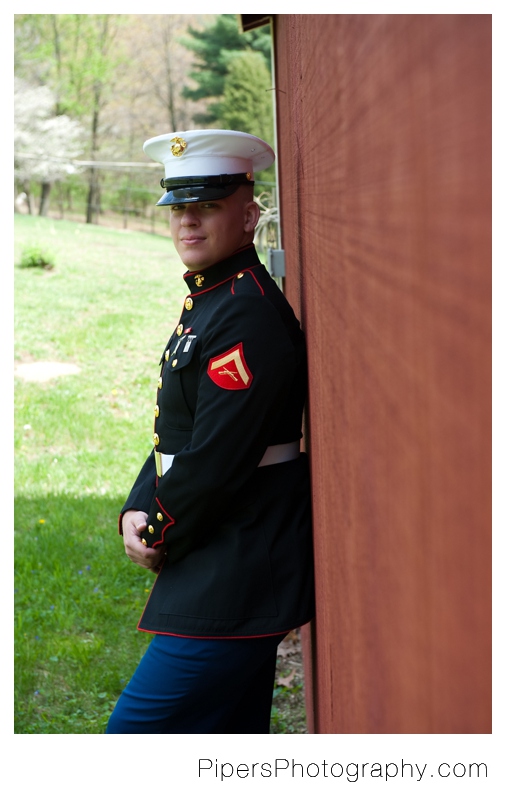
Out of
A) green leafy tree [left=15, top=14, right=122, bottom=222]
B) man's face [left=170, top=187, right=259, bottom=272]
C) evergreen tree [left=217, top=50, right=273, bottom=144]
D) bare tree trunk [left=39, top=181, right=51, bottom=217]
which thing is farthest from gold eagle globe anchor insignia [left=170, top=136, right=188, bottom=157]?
green leafy tree [left=15, top=14, right=122, bottom=222]

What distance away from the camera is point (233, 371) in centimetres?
175

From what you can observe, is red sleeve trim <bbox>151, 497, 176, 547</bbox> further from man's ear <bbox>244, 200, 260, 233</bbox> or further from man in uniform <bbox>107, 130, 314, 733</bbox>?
man's ear <bbox>244, 200, 260, 233</bbox>

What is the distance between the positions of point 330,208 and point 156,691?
1263mm

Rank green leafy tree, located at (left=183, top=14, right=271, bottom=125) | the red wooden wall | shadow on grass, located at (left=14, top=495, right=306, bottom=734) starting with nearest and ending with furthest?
the red wooden wall
shadow on grass, located at (left=14, top=495, right=306, bottom=734)
green leafy tree, located at (left=183, top=14, right=271, bottom=125)

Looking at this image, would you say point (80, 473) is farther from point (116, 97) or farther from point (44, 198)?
point (116, 97)

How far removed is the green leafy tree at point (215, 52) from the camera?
2528 centimetres

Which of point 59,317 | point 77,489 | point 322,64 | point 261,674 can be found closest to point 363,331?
point 322,64

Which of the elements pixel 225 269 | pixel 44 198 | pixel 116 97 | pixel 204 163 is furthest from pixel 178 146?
pixel 116 97

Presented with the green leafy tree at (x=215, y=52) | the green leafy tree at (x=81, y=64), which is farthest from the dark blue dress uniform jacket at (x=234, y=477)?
the green leafy tree at (x=81, y=64)

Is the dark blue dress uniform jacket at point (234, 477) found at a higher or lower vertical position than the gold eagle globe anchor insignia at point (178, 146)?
lower

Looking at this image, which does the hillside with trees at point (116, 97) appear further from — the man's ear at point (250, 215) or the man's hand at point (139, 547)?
the man's hand at point (139, 547)

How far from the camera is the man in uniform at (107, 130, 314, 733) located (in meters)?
1.78

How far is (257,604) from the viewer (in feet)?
6.14

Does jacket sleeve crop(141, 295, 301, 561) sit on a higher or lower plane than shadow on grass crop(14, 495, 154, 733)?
higher
